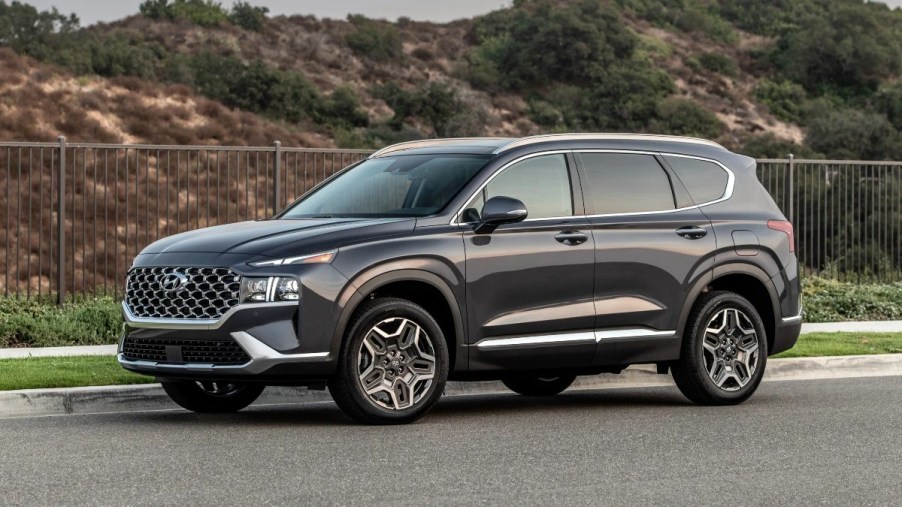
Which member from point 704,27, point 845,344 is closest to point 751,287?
point 845,344

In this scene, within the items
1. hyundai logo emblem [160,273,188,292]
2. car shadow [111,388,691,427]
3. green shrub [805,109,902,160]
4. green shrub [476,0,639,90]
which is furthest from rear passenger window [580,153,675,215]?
green shrub [476,0,639,90]

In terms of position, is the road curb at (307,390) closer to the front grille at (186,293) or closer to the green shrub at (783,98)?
the front grille at (186,293)

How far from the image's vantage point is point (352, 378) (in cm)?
986

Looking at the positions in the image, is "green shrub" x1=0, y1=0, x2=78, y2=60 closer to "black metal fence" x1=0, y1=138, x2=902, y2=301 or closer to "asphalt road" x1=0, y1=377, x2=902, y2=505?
"black metal fence" x1=0, y1=138, x2=902, y2=301

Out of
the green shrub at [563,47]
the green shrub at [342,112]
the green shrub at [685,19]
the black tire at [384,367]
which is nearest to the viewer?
the black tire at [384,367]

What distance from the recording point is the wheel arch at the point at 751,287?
11648 mm

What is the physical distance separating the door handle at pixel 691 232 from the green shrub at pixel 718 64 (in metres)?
74.6

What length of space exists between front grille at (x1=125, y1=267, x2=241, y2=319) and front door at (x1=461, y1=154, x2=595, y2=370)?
5.61 feet

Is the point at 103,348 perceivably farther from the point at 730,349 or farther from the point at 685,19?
the point at 685,19

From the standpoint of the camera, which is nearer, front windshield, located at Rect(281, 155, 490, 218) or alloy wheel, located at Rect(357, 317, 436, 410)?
alloy wheel, located at Rect(357, 317, 436, 410)

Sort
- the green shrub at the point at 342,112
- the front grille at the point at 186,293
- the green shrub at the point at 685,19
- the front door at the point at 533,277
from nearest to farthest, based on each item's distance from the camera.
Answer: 1. the front grille at the point at 186,293
2. the front door at the point at 533,277
3. the green shrub at the point at 342,112
4. the green shrub at the point at 685,19

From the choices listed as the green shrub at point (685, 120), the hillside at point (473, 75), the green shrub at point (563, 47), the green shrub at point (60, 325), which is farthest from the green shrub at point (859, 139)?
the green shrub at point (60, 325)

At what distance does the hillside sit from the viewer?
41156mm

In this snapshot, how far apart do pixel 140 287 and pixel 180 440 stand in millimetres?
1286
